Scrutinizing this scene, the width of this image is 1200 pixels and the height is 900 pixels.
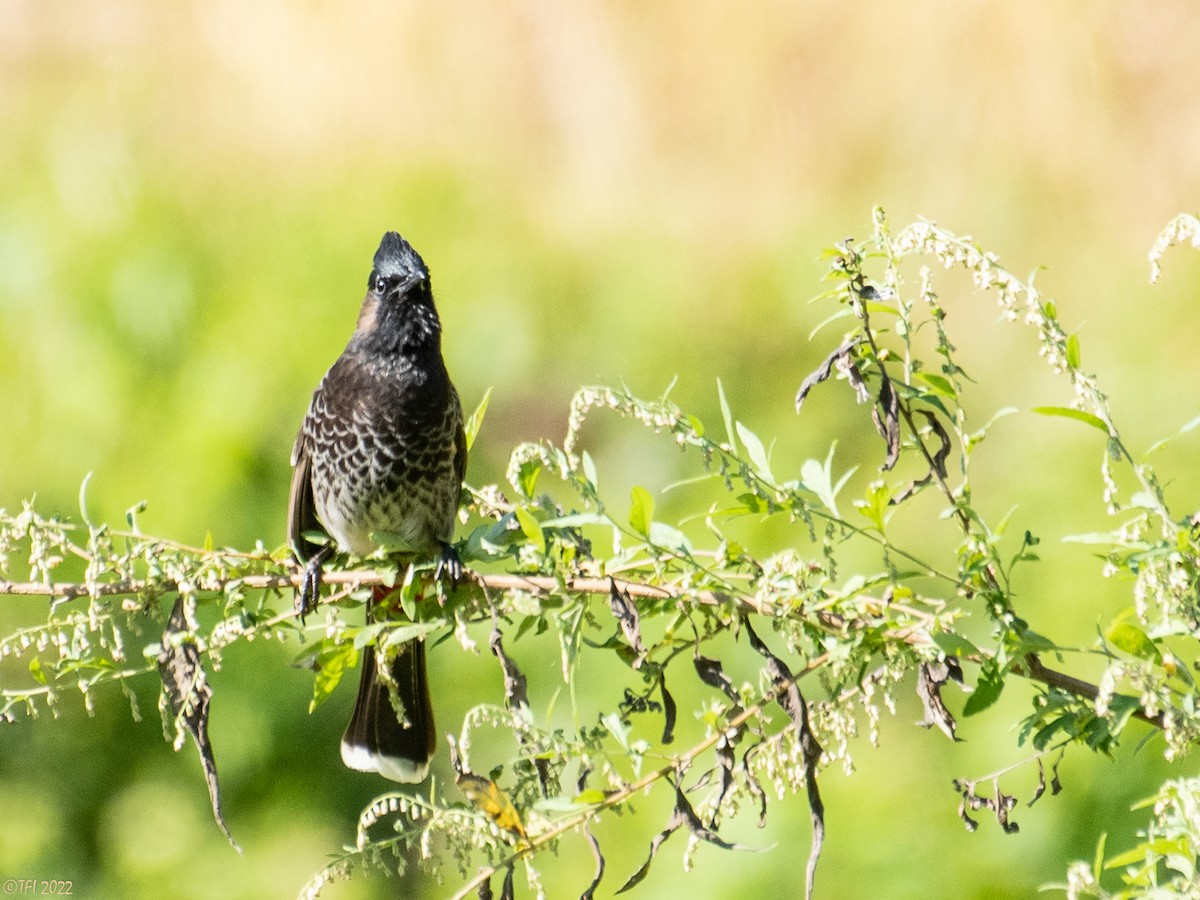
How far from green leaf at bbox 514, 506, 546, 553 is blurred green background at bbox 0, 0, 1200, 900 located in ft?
9.46

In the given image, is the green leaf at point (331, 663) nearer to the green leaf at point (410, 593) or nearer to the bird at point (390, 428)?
the green leaf at point (410, 593)

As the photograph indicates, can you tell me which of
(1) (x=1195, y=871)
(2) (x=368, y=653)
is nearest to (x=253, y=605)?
(2) (x=368, y=653)

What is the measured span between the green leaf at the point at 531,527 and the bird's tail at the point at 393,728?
1109mm

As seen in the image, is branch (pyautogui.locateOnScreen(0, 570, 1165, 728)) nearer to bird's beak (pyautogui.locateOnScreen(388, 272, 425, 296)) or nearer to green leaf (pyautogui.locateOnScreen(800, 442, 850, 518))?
green leaf (pyautogui.locateOnScreen(800, 442, 850, 518))

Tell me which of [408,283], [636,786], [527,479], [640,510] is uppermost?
[408,283]

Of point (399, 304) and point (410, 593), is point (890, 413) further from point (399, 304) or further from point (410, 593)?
point (399, 304)

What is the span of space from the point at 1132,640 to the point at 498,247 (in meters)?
4.63

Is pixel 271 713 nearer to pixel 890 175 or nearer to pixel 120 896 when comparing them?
pixel 120 896

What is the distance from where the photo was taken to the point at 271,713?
5031 mm

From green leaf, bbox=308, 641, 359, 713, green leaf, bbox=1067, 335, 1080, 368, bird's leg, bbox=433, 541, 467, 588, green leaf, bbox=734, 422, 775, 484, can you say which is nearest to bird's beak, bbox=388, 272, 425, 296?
bird's leg, bbox=433, 541, 467, 588

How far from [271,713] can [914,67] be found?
136 inches

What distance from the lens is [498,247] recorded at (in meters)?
5.73

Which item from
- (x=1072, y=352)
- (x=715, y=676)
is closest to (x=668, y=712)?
(x=715, y=676)

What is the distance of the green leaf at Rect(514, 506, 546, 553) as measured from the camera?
1.47m
